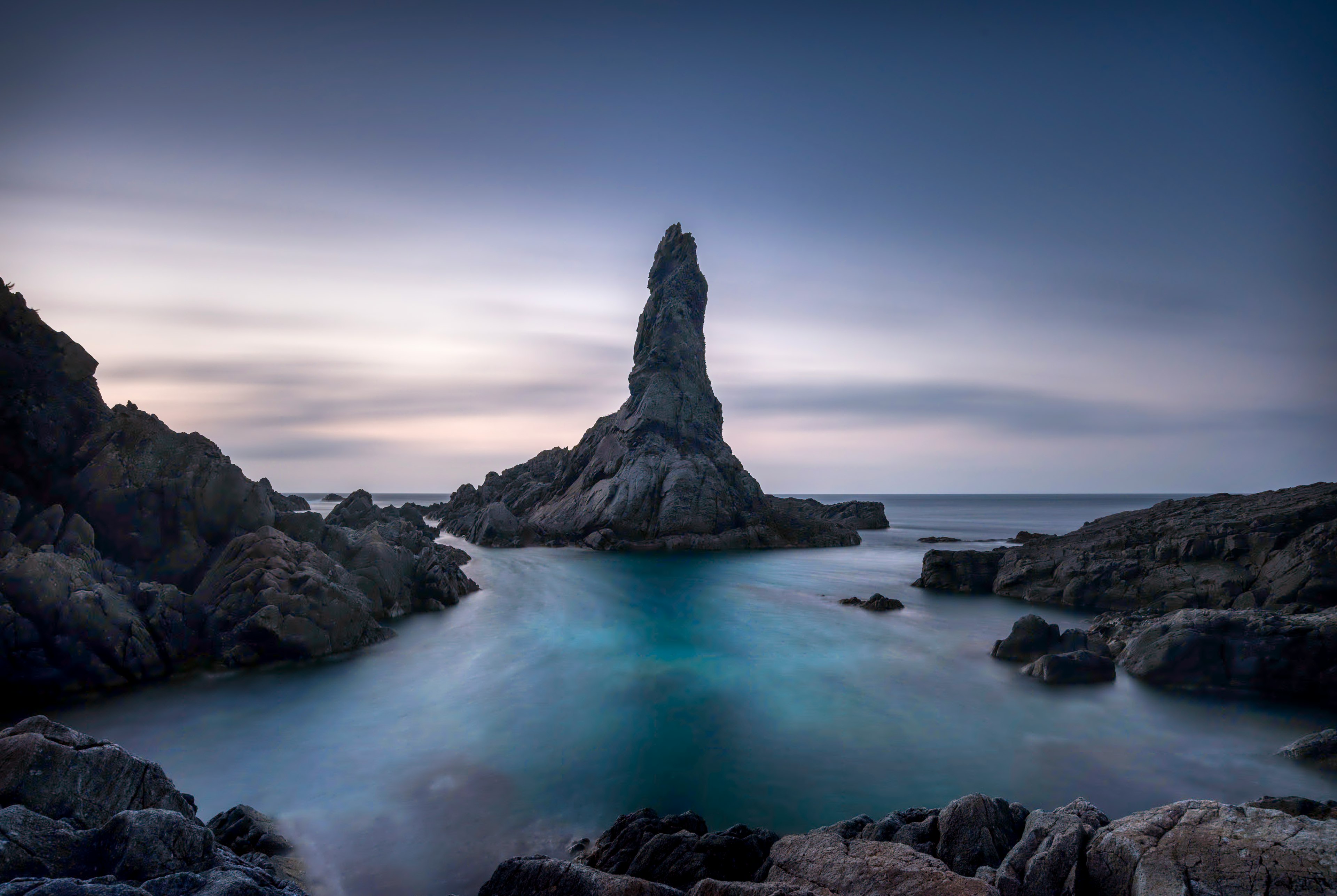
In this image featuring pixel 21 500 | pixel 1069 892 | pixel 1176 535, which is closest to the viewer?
pixel 1069 892

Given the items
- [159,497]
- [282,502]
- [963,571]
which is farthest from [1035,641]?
[282,502]

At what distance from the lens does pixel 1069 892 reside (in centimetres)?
565

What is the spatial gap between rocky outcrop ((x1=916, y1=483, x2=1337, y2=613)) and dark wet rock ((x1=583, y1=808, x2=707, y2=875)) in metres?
19.7

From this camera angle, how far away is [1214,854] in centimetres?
539

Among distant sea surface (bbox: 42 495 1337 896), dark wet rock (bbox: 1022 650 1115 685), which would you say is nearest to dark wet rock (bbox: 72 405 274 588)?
distant sea surface (bbox: 42 495 1337 896)

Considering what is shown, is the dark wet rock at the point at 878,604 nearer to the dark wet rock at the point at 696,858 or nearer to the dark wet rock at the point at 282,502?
the dark wet rock at the point at 696,858

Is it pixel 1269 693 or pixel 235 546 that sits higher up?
pixel 235 546

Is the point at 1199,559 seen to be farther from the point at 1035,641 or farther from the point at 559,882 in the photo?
the point at 559,882

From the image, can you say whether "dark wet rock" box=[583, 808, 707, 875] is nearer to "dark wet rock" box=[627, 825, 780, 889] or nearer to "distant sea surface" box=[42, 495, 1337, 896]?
"dark wet rock" box=[627, 825, 780, 889]

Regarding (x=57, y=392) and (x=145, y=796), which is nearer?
(x=145, y=796)

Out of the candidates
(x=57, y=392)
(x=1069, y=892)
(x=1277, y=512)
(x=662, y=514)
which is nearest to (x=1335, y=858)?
(x=1069, y=892)

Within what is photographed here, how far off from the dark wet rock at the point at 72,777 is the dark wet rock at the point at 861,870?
6530mm

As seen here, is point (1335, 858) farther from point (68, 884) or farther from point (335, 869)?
point (335, 869)

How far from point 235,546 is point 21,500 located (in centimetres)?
536
